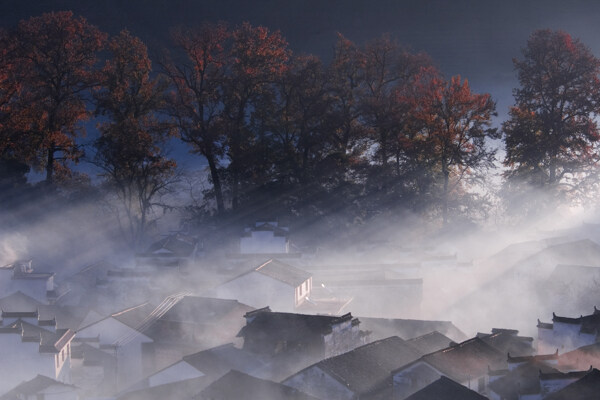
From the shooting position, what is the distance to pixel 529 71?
22109 millimetres

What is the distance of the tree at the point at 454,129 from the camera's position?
70.9 feet

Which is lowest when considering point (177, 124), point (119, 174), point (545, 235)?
point (545, 235)

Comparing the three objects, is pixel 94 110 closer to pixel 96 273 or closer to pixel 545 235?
pixel 96 273

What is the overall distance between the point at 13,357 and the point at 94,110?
1004 cm

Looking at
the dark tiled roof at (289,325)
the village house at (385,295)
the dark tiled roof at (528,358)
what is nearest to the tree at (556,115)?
the village house at (385,295)

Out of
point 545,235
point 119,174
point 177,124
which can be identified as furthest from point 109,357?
point 545,235

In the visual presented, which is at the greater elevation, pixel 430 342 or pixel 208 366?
pixel 430 342

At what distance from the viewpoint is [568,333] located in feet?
41.0

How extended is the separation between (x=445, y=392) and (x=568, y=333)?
407 cm

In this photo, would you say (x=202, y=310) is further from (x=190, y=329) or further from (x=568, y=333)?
(x=568, y=333)

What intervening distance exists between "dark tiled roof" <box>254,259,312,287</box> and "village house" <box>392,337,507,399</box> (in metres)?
5.30

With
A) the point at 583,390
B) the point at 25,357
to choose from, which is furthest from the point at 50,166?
the point at 583,390

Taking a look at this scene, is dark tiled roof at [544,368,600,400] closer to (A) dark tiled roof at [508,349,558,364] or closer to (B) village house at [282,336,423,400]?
(A) dark tiled roof at [508,349,558,364]

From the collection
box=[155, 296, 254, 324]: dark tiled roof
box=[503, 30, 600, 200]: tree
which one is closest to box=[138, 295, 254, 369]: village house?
box=[155, 296, 254, 324]: dark tiled roof
